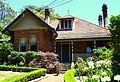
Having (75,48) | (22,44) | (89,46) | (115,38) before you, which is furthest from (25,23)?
(115,38)

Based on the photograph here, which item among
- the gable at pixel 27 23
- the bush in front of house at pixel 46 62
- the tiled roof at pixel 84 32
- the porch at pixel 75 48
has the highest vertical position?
the gable at pixel 27 23

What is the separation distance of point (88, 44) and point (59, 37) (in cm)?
364

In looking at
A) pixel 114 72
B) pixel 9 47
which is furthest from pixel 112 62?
pixel 9 47

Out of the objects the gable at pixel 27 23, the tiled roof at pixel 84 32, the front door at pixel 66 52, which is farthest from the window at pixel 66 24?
the gable at pixel 27 23

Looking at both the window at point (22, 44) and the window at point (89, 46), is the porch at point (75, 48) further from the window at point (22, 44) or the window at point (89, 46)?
the window at point (22, 44)

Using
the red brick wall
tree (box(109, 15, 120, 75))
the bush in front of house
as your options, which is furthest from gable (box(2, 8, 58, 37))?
tree (box(109, 15, 120, 75))

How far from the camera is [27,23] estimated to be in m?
20.4

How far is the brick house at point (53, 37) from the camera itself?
19.6 metres

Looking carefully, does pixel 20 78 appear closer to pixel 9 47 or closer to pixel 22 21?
pixel 9 47

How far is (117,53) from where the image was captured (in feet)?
27.0

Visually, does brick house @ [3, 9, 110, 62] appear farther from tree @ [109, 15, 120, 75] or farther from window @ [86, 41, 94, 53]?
tree @ [109, 15, 120, 75]

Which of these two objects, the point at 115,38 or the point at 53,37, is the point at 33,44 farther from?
the point at 115,38

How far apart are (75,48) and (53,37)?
2.98 meters

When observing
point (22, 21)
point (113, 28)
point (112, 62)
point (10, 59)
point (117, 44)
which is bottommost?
point (10, 59)
